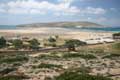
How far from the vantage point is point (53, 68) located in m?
32.3

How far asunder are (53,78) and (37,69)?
6.28m

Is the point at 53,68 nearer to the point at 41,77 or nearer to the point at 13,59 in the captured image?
the point at 41,77

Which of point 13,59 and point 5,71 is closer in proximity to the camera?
point 5,71

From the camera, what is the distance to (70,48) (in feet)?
189

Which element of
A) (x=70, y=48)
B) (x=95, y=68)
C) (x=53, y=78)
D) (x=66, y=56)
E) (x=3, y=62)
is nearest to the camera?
(x=53, y=78)

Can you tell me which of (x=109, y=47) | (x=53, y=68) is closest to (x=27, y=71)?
(x=53, y=68)

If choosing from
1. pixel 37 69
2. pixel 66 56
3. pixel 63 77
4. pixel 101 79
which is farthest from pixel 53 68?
pixel 66 56

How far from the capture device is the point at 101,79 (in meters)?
23.2

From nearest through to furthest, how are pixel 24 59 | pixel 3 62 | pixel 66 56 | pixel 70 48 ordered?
1. pixel 3 62
2. pixel 24 59
3. pixel 66 56
4. pixel 70 48

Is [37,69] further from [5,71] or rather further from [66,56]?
[66,56]

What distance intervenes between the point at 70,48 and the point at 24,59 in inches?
698

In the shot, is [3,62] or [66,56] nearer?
[3,62]

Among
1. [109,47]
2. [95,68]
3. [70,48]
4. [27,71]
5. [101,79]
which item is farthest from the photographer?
[109,47]

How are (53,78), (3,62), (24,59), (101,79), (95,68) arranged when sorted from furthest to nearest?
(24,59) → (3,62) → (95,68) → (53,78) → (101,79)
